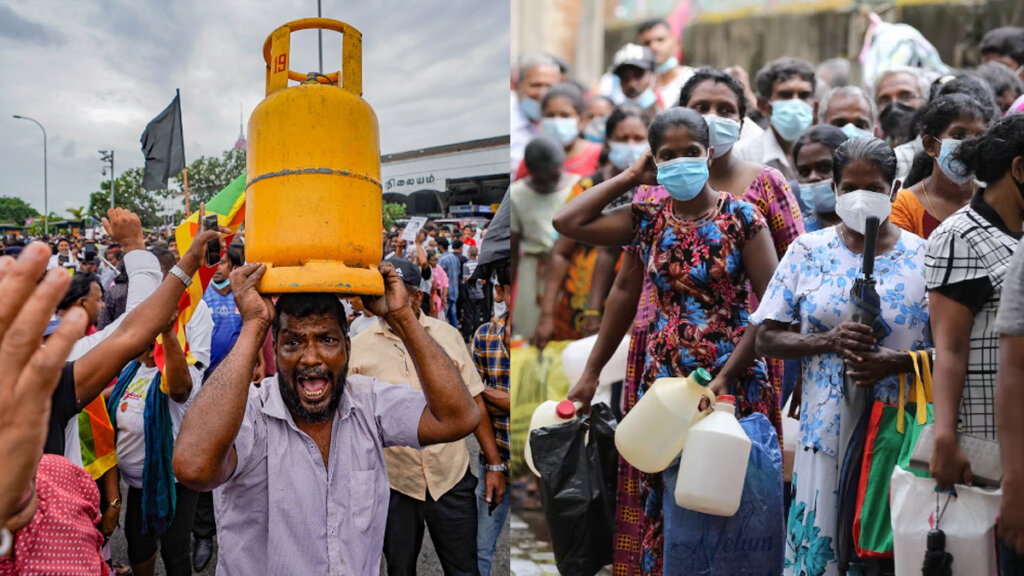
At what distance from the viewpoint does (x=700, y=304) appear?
10.8 feet

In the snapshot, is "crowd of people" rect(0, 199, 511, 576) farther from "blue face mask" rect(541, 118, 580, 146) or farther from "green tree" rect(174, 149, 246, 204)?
"blue face mask" rect(541, 118, 580, 146)

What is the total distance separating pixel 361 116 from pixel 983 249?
69.2 inches

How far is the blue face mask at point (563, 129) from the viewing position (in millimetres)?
5742

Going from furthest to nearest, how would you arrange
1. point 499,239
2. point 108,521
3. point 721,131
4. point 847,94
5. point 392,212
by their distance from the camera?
point 392,212 → point 847,94 → point 499,239 → point 108,521 → point 721,131

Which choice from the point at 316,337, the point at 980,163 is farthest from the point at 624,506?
the point at 980,163

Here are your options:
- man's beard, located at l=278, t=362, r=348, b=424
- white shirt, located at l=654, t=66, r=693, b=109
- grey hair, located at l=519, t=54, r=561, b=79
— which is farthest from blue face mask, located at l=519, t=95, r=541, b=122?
man's beard, located at l=278, t=362, r=348, b=424

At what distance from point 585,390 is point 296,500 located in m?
1.59

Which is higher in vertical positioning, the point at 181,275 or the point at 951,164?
the point at 951,164

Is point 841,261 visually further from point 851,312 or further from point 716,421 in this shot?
point 716,421

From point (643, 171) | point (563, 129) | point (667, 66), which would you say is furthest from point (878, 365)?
point (667, 66)

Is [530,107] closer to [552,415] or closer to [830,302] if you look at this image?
[552,415]

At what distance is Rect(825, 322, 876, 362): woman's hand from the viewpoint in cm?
271

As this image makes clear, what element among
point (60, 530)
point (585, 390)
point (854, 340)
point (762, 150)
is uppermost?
point (762, 150)

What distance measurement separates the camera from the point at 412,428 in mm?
2551
